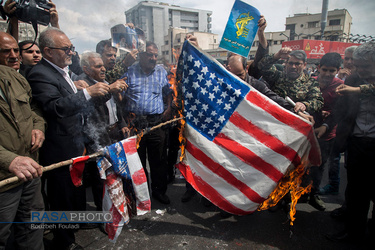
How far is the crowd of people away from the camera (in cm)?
183

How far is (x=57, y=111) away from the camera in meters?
2.01

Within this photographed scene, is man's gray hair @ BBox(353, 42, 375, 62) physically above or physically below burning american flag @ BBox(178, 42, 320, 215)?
above

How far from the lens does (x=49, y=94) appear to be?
206 centimetres

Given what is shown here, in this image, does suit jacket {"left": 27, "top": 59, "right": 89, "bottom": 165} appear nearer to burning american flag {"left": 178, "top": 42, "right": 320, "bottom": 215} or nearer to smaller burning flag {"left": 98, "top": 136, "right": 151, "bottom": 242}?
smaller burning flag {"left": 98, "top": 136, "right": 151, "bottom": 242}

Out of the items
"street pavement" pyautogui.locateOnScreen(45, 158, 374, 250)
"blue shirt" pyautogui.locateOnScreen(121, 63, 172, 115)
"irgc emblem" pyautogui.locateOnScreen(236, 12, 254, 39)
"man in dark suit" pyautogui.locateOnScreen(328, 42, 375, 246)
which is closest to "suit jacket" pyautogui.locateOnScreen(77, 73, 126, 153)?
"blue shirt" pyautogui.locateOnScreen(121, 63, 172, 115)

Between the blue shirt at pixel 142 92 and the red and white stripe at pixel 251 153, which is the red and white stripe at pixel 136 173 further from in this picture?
the blue shirt at pixel 142 92

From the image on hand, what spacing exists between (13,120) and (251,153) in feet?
7.40

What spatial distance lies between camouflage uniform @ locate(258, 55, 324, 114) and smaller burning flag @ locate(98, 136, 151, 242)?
233 cm

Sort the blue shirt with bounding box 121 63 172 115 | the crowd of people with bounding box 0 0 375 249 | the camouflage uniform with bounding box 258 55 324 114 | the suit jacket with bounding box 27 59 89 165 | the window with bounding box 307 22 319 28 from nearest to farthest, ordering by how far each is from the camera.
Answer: the crowd of people with bounding box 0 0 375 249, the suit jacket with bounding box 27 59 89 165, the camouflage uniform with bounding box 258 55 324 114, the blue shirt with bounding box 121 63 172 115, the window with bounding box 307 22 319 28

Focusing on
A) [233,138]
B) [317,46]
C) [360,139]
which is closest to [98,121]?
[233,138]

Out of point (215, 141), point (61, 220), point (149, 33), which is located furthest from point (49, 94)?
point (149, 33)

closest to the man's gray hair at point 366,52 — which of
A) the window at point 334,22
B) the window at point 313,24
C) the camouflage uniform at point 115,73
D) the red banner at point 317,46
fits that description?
the camouflage uniform at point 115,73

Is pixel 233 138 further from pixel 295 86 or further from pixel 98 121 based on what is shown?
pixel 98 121

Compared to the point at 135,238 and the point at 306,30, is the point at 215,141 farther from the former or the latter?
Result: the point at 306,30
